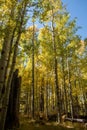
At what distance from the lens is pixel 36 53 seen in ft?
63.0

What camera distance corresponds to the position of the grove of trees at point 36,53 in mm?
7438

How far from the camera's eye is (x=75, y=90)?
21.9 m

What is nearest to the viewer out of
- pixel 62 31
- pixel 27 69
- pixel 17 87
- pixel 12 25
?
pixel 12 25

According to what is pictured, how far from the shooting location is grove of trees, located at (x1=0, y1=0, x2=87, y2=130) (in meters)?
7.44

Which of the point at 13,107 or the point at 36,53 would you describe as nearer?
the point at 13,107

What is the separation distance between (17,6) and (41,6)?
1.13 metres

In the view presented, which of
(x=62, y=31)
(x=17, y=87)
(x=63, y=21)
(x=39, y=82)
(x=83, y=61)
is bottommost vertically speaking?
(x=17, y=87)

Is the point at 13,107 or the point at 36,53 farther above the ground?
the point at 36,53

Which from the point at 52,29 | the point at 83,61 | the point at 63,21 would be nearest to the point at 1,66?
the point at 52,29

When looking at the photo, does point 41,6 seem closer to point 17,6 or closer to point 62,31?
point 17,6

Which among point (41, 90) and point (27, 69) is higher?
point (27, 69)

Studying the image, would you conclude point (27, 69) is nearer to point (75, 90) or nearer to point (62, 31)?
point (75, 90)

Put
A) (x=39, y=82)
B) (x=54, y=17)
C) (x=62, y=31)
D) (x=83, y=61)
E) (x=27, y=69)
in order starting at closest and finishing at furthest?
(x=62, y=31) < (x=54, y=17) < (x=83, y=61) < (x=27, y=69) < (x=39, y=82)

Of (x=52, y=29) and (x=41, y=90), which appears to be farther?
(x=41, y=90)
